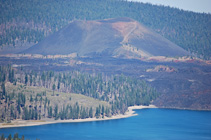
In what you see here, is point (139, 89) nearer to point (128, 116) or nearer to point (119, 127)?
point (128, 116)

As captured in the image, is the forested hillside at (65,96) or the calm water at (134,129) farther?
Answer: the forested hillside at (65,96)

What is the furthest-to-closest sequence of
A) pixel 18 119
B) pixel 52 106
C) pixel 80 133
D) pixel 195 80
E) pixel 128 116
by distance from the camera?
1. pixel 195 80
2. pixel 128 116
3. pixel 52 106
4. pixel 18 119
5. pixel 80 133

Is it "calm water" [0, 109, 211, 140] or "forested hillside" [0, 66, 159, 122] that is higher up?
"forested hillside" [0, 66, 159, 122]

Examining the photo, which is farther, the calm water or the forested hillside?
the forested hillside

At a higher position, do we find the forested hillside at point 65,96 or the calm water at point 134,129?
the forested hillside at point 65,96

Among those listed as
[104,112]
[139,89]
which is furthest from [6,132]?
[139,89]

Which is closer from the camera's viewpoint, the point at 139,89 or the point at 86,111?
the point at 86,111

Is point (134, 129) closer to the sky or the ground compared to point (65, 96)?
closer to the ground

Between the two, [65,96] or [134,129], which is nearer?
[134,129]
